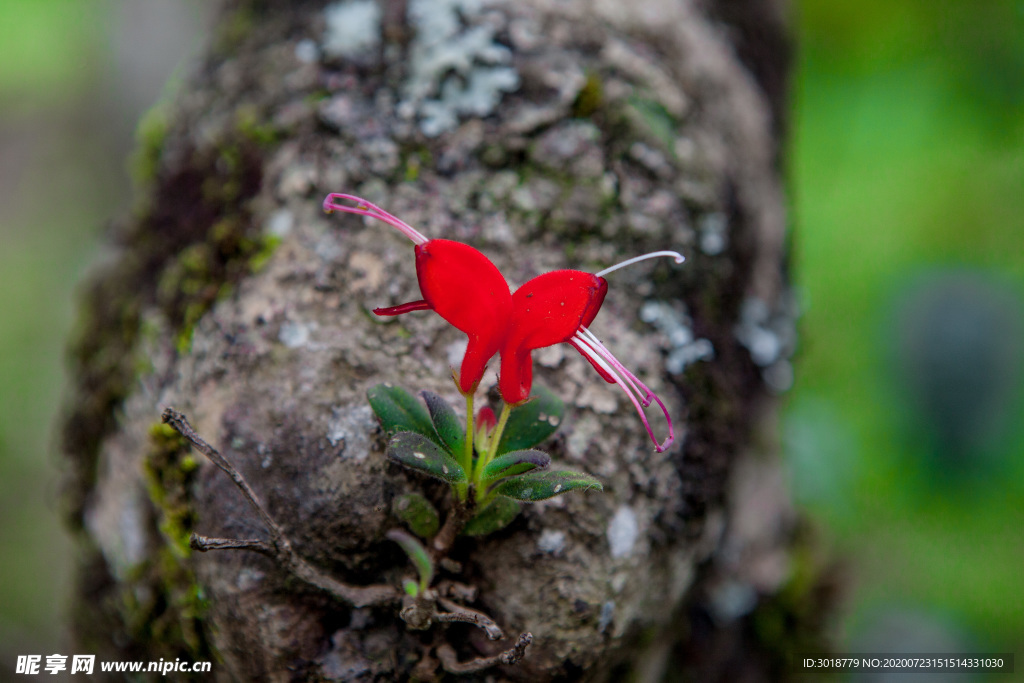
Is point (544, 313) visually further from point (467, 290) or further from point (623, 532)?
point (623, 532)

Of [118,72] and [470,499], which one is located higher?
[118,72]

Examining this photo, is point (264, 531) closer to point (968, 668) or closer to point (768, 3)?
point (768, 3)

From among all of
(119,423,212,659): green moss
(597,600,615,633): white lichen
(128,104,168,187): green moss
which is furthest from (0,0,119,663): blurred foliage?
(597,600,615,633): white lichen

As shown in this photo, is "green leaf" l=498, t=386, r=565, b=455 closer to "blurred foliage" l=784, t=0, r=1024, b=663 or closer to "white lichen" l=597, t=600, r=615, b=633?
"white lichen" l=597, t=600, r=615, b=633

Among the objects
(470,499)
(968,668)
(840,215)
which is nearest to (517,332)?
(470,499)

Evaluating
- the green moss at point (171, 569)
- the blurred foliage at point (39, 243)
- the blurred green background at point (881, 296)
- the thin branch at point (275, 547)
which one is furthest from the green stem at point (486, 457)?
the blurred foliage at point (39, 243)

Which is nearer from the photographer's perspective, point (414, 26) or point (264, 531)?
point (264, 531)
